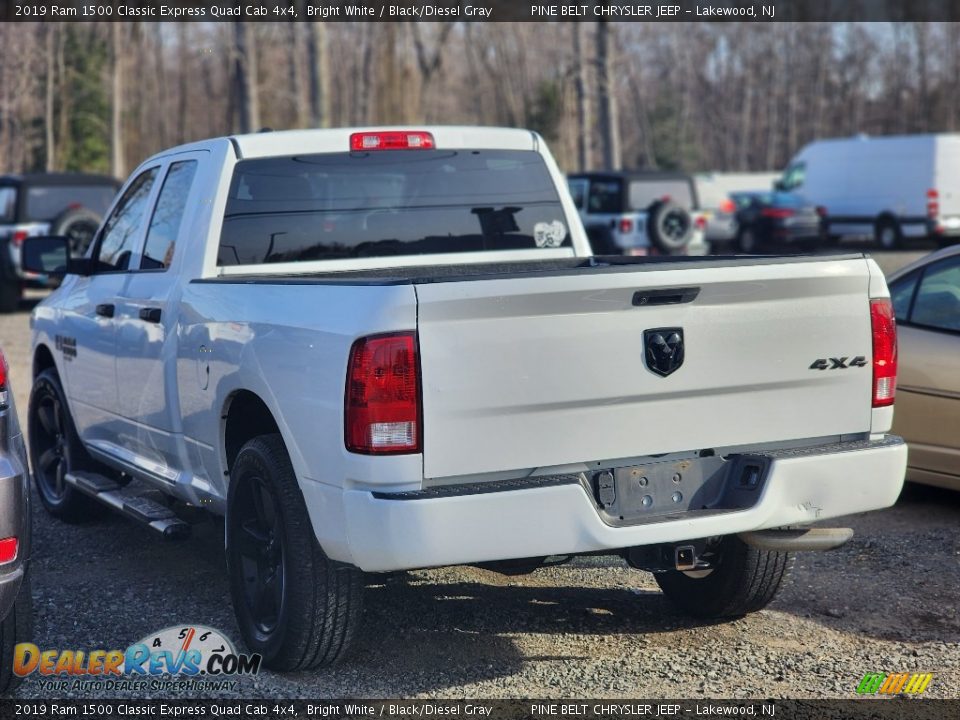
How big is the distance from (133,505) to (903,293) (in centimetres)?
433

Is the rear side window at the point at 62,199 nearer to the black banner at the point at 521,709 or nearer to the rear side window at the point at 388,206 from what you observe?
the rear side window at the point at 388,206

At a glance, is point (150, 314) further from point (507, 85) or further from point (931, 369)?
point (507, 85)

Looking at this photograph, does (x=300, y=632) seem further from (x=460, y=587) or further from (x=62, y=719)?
(x=460, y=587)

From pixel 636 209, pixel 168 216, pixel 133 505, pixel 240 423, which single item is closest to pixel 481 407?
pixel 240 423

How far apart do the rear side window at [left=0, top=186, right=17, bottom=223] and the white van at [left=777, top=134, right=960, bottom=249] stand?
19940mm

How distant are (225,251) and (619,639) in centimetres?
231

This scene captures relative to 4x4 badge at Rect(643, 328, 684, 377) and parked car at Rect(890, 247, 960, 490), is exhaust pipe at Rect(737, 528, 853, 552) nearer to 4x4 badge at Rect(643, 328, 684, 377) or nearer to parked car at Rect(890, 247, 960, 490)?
4x4 badge at Rect(643, 328, 684, 377)

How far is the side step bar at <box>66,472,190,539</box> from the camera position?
17.4 ft

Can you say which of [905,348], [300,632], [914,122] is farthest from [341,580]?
[914,122]

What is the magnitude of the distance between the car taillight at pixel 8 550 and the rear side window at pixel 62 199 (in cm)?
1534

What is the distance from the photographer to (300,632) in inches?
173

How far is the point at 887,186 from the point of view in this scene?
30.3m

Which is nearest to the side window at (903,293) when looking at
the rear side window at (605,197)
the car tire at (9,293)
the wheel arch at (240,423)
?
the wheel arch at (240,423)

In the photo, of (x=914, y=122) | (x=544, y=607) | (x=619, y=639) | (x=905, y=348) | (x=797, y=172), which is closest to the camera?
(x=619, y=639)
